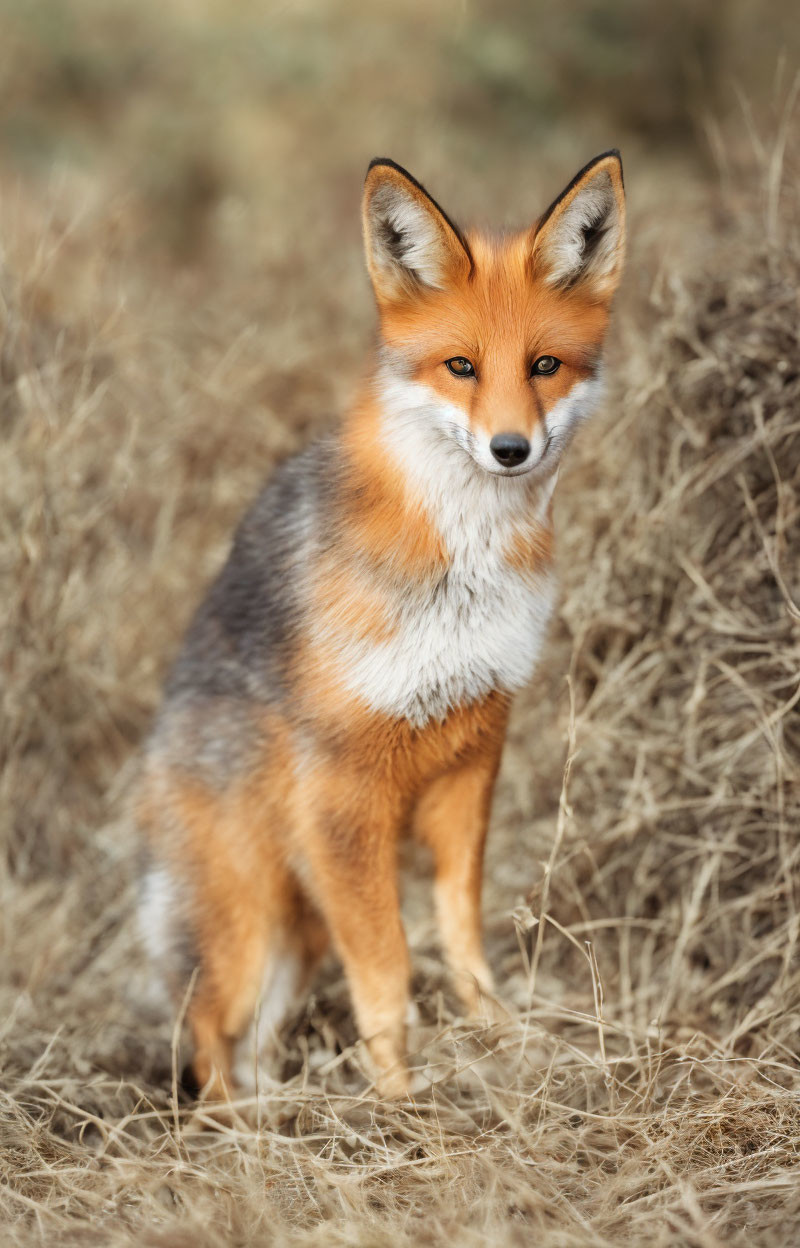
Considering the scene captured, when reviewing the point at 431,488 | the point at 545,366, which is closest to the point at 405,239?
the point at 545,366

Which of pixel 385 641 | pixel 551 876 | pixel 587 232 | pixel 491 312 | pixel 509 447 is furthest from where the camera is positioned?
pixel 551 876

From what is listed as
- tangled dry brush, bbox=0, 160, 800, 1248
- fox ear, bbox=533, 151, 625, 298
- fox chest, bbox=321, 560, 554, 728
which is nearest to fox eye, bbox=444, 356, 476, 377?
fox ear, bbox=533, 151, 625, 298

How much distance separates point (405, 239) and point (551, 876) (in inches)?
78.3

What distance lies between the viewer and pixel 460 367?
2467 millimetres

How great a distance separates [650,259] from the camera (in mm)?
4500

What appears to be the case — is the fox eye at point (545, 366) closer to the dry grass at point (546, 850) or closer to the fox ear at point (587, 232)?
the fox ear at point (587, 232)

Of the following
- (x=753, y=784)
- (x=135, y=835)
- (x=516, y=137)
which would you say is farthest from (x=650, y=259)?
(x=516, y=137)

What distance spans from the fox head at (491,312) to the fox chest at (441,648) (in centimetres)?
34

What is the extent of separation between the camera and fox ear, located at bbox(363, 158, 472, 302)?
242 centimetres

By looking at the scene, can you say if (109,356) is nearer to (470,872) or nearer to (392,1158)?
(470,872)

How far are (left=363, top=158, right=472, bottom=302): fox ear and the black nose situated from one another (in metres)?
0.46

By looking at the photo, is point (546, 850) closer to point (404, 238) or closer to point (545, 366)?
point (545, 366)

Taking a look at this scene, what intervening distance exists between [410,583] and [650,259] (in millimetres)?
2546

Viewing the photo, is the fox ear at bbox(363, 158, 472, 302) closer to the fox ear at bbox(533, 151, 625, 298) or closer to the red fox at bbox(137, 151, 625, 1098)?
the red fox at bbox(137, 151, 625, 1098)
